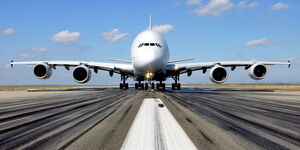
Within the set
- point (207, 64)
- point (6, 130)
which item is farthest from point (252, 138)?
point (207, 64)

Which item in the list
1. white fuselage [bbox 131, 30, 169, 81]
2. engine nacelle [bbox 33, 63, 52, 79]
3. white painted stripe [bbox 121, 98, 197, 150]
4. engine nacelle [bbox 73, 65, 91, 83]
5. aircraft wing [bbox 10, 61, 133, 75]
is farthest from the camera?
aircraft wing [bbox 10, 61, 133, 75]

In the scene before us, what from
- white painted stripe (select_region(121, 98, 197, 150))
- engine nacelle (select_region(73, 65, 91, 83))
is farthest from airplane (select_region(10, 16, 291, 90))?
white painted stripe (select_region(121, 98, 197, 150))

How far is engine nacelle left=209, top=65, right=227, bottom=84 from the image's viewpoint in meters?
21.2

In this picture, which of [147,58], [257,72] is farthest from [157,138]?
[257,72]

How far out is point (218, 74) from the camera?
21.6 meters

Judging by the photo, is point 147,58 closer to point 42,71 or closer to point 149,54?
point 149,54

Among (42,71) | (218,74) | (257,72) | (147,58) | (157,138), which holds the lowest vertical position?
(157,138)

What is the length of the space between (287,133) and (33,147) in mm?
3960

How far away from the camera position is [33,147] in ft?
10.6

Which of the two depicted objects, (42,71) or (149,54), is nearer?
(149,54)

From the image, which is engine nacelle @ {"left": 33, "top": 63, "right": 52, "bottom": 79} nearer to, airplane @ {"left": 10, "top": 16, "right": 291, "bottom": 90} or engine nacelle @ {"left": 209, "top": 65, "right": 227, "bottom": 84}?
airplane @ {"left": 10, "top": 16, "right": 291, "bottom": 90}

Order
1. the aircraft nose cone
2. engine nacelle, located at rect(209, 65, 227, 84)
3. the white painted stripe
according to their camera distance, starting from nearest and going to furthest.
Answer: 1. the white painted stripe
2. the aircraft nose cone
3. engine nacelle, located at rect(209, 65, 227, 84)

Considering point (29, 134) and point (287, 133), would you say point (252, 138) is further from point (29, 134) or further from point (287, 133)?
point (29, 134)

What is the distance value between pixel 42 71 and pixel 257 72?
19605 millimetres
